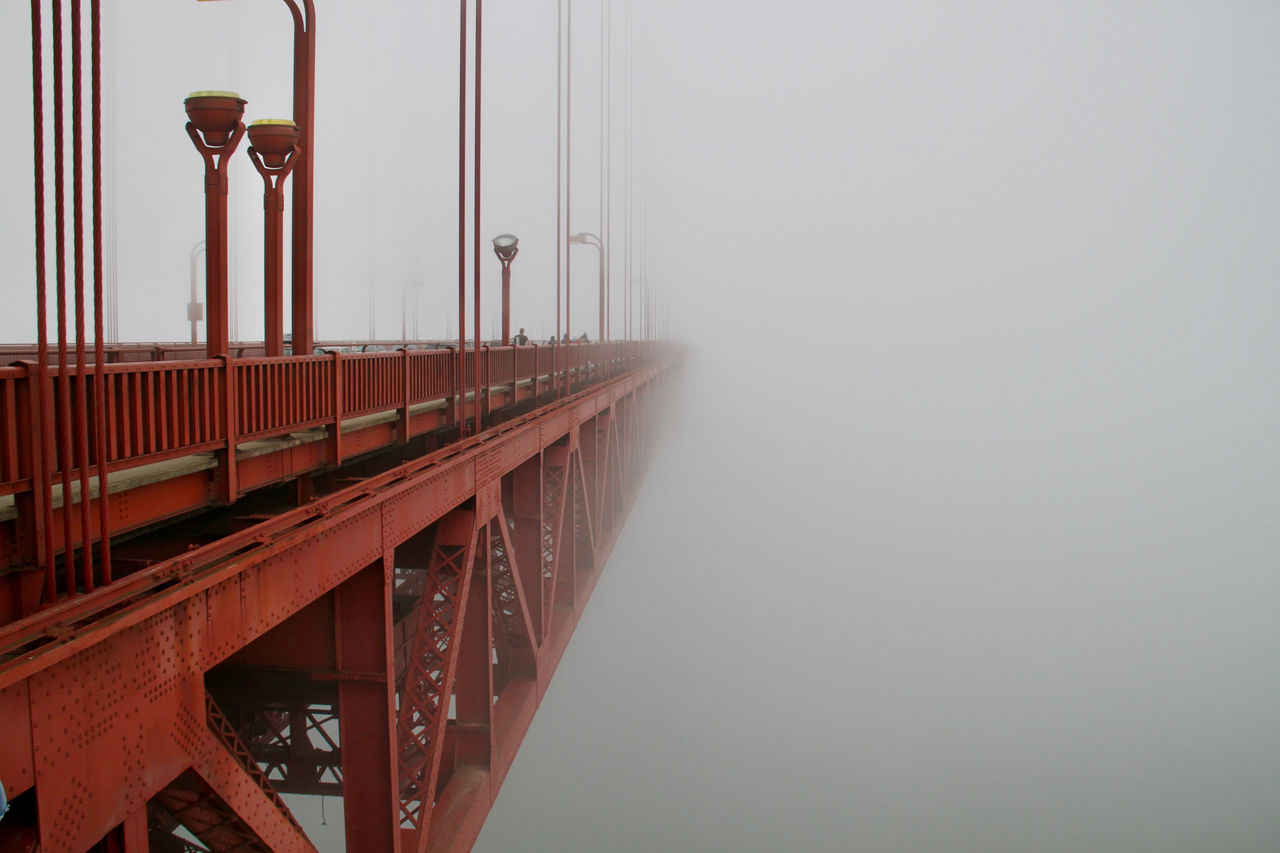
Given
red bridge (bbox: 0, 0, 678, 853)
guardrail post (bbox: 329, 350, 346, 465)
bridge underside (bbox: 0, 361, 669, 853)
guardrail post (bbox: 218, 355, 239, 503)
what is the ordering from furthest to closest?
guardrail post (bbox: 329, 350, 346, 465), guardrail post (bbox: 218, 355, 239, 503), red bridge (bbox: 0, 0, 678, 853), bridge underside (bbox: 0, 361, 669, 853)

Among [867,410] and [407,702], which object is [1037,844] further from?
[867,410]

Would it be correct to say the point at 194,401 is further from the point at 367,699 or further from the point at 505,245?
the point at 505,245

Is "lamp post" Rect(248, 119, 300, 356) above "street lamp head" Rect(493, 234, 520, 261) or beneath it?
beneath

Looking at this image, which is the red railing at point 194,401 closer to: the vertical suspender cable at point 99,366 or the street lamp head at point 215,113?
the vertical suspender cable at point 99,366

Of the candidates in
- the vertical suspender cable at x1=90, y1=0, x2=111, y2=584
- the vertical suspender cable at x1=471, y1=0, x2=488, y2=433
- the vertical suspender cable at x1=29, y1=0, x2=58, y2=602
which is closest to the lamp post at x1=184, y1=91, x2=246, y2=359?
the vertical suspender cable at x1=90, y1=0, x2=111, y2=584

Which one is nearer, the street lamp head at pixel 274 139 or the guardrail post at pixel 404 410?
the street lamp head at pixel 274 139

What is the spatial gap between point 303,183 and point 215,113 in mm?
2145

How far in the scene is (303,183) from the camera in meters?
7.23

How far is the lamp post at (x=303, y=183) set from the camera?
23.1 ft

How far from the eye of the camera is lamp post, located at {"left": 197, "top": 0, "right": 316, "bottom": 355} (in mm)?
7039

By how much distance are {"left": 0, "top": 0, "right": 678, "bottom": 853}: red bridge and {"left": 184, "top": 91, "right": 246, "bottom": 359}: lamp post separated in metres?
0.02

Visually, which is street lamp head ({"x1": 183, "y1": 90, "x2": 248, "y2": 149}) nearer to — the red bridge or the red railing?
the red bridge

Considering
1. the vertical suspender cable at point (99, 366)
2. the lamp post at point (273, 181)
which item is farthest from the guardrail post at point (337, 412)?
the vertical suspender cable at point (99, 366)

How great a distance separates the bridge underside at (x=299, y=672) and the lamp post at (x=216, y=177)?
1277 millimetres
